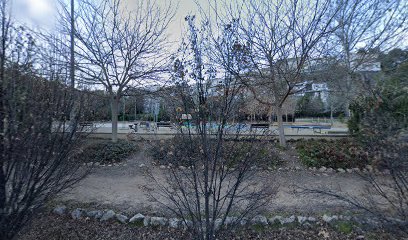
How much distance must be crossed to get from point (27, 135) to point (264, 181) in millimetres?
3849

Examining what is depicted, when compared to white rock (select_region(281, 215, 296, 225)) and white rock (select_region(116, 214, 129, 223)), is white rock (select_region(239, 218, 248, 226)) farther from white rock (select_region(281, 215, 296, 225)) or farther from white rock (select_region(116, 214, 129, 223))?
white rock (select_region(116, 214, 129, 223))

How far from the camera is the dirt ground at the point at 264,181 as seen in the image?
390 centimetres

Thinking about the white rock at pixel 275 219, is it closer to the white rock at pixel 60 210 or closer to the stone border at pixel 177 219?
the stone border at pixel 177 219

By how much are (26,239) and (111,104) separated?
248 inches

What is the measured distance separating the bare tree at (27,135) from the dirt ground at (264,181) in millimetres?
935

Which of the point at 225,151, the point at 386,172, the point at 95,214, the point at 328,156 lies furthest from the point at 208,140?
the point at 328,156

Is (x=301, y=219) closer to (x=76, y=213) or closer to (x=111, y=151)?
(x=76, y=213)

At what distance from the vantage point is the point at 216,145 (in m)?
2.30

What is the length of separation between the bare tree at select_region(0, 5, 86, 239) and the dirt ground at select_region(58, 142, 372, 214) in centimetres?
94

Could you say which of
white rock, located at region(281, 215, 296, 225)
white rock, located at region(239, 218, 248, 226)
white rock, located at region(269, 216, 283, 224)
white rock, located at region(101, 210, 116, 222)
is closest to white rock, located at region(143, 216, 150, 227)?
white rock, located at region(101, 210, 116, 222)

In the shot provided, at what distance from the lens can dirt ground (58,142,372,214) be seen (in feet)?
12.8

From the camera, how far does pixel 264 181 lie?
4176 millimetres

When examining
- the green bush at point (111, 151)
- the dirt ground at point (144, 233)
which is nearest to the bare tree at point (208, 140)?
the dirt ground at point (144, 233)

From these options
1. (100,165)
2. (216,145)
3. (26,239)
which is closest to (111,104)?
(100,165)
